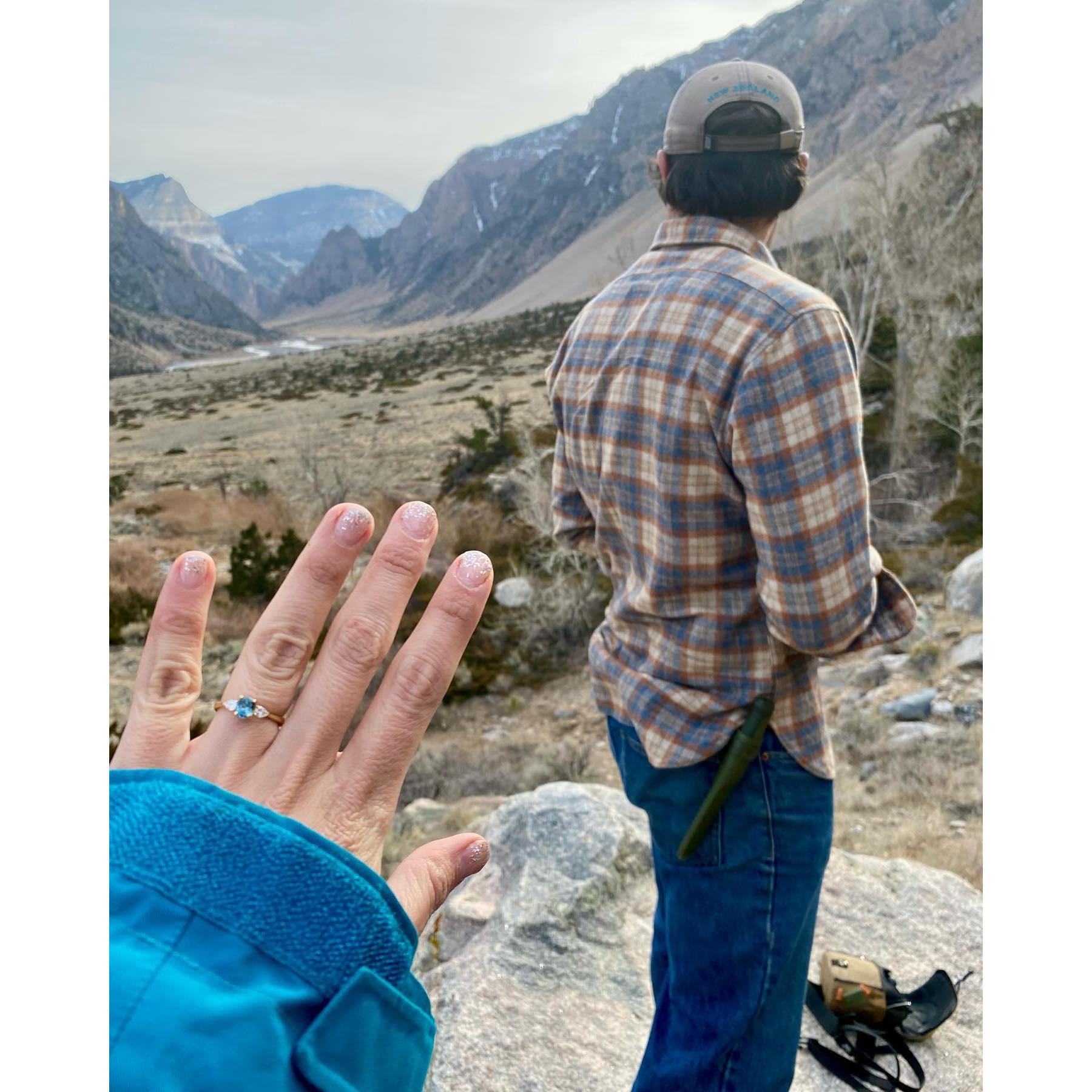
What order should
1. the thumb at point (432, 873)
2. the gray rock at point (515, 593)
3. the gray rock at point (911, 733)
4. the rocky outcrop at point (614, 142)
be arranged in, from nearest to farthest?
the thumb at point (432, 873) < the gray rock at point (911, 733) < the gray rock at point (515, 593) < the rocky outcrop at point (614, 142)

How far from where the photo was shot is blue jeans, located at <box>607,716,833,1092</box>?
1.15m

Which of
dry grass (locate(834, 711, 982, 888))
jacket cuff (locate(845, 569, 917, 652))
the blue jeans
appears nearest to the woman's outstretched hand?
the blue jeans

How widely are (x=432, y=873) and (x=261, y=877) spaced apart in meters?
0.18

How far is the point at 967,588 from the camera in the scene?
6.26 m

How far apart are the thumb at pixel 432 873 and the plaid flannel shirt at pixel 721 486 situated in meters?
0.51

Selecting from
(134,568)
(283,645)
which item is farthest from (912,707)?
(134,568)

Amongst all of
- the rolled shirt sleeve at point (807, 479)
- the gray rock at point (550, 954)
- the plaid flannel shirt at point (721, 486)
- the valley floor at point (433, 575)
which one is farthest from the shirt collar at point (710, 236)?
the valley floor at point (433, 575)

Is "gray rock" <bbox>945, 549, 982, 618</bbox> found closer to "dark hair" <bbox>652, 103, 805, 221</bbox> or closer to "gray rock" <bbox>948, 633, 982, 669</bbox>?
"gray rock" <bbox>948, 633, 982, 669</bbox>

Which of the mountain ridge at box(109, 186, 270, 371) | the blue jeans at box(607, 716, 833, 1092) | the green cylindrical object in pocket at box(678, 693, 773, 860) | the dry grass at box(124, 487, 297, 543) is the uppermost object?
the mountain ridge at box(109, 186, 270, 371)

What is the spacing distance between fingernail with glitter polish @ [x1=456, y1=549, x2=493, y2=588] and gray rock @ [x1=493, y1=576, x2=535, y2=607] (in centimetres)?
685

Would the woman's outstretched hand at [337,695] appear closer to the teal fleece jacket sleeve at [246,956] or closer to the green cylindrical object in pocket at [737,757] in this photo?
the teal fleece jacket sleeve at [246,956]

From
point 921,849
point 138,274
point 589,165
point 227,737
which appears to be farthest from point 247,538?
point 589,165

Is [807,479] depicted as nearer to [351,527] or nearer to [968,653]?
[351,527]

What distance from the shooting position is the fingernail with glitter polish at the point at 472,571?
680mm
